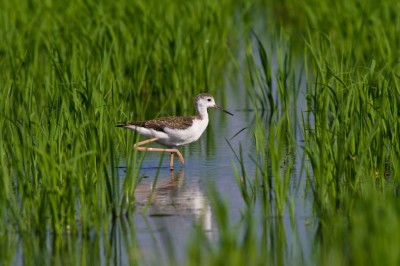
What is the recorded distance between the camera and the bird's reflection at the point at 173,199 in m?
8.83

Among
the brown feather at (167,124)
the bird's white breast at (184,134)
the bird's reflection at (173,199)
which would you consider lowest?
the bird's reflection at (173,199)

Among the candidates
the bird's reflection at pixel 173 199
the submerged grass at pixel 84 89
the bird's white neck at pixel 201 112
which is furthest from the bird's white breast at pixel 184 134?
the bird's reflection at pixel 173 199

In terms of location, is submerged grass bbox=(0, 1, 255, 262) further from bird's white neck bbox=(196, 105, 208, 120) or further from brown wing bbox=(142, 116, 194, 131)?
bird's white neck bbox=(196, 105, 208, 120)

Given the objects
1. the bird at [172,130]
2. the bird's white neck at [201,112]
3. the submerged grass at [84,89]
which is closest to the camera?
the submerged grass at [84,89]

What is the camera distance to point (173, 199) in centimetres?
950

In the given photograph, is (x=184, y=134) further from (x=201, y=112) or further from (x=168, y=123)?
(x=201, y=112)

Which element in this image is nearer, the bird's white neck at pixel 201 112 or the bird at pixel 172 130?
the bird at pixel 172 130

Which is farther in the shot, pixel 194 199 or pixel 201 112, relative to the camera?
pixel 201 112

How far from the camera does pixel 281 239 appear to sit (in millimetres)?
7855

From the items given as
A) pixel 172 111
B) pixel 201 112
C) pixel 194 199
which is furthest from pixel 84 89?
pixel 172 111

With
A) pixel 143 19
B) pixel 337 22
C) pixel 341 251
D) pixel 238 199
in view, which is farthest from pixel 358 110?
pixel 337 22

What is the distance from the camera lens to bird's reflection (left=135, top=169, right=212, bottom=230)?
883 cm

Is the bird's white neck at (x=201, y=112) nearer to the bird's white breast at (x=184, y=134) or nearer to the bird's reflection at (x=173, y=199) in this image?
the bird's white breast at (x=184, y=134)

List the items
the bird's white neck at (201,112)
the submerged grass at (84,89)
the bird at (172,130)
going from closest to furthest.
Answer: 1. the submerged grass at (84,89)
2. the bird at (172,130)
3. the bird's white neck at (201,112)
